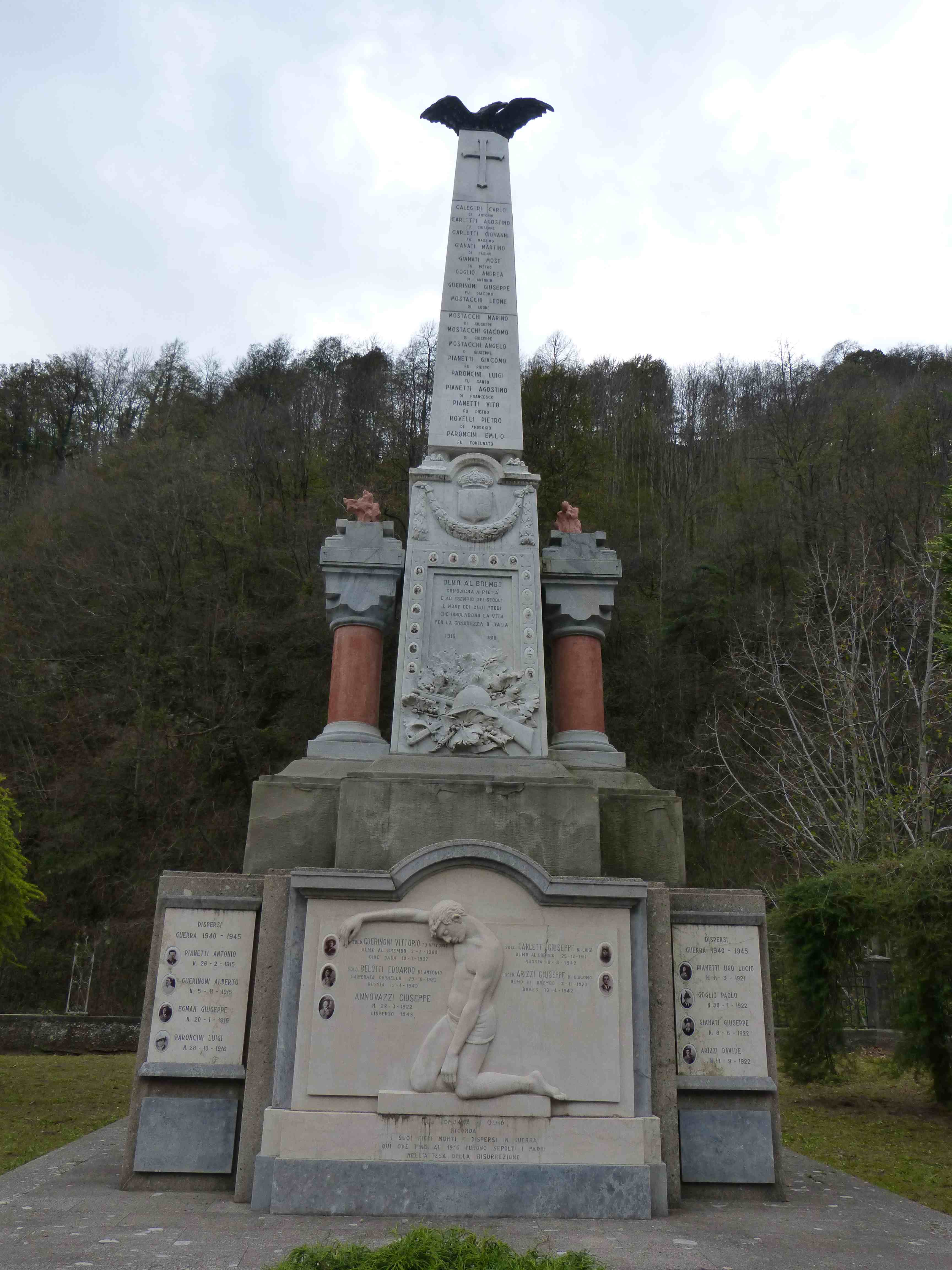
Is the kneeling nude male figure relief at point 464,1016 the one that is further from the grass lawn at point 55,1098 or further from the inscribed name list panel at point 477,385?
the inscribed name list panel at point 477,385

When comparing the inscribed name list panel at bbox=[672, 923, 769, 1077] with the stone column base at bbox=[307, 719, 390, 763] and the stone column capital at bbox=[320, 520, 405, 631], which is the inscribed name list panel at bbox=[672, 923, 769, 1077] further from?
the stone column capital at bbox=[320, 520, 405, 631]

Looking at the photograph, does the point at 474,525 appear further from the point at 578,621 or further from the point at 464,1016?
the point at 464,1016

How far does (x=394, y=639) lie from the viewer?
18.8 meters

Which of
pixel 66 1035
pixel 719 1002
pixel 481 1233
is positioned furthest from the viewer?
pixel 66 1035

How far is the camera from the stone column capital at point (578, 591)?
8641mm

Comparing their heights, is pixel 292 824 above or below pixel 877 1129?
above

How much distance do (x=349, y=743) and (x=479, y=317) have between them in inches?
173

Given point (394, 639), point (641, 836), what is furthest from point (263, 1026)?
point (394, 639)

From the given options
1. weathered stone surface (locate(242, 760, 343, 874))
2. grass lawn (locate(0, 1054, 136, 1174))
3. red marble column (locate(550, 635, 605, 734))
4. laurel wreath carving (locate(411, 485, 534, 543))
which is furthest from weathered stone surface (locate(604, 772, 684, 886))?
grass lawn (locate(0, 1054, 136, 1174))

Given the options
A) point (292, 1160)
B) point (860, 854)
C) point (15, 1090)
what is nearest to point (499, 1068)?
point (292, 1160)

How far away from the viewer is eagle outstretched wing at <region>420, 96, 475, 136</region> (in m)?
10.4

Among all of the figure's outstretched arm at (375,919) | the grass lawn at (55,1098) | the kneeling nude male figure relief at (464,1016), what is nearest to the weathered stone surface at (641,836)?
the kneeling nude male figure relief at (464,1016)

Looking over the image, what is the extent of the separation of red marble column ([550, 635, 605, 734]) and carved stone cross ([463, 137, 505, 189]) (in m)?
5.12

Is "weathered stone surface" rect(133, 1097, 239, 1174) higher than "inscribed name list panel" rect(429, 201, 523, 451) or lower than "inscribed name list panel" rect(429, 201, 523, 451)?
lower
